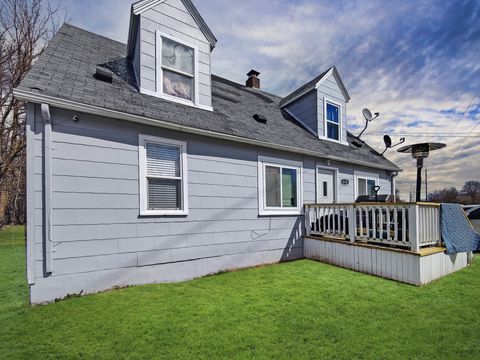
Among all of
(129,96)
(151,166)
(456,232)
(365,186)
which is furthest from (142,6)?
(365,186)

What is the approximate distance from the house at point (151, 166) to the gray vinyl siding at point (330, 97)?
4.03ft

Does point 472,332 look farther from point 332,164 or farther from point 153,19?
point 153,19

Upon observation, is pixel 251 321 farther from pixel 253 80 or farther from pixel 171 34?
pixel 253 80

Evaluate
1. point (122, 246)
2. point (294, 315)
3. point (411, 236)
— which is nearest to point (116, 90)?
point (122, 246)

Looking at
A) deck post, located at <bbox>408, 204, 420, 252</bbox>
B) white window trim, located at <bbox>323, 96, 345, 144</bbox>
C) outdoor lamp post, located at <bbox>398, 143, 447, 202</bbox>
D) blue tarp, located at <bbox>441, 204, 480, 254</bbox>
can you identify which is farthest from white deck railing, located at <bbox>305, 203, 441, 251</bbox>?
white window trim, located at <bbox>323, 96, 345, 144</bbox>

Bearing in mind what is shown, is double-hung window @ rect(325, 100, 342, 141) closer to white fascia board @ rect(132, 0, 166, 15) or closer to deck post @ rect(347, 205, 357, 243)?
deck post @ rect(347, 205, 357, 243)

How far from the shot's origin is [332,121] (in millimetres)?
9352

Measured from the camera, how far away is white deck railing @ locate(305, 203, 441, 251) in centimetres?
500

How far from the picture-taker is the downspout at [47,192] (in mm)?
3783

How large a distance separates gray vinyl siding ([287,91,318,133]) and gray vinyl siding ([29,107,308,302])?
12.0ft

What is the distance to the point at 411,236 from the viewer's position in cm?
496

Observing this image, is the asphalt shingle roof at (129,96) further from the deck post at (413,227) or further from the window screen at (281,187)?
the deck post at (413,227)

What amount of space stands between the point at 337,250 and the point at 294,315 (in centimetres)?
333

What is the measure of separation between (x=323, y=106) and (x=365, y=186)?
140 inches
